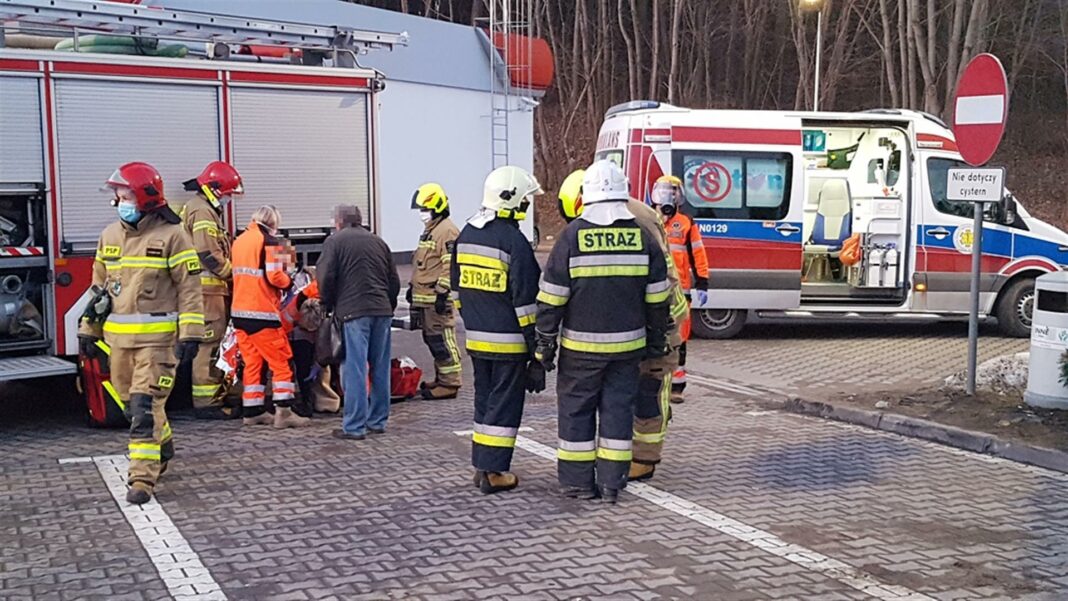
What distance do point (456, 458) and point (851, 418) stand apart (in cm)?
345

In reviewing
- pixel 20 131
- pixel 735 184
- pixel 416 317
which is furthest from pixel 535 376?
pixel 735 184

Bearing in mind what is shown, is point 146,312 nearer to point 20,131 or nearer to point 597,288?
point 20,131

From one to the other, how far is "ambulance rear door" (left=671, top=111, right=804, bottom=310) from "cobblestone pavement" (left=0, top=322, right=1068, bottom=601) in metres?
4.35

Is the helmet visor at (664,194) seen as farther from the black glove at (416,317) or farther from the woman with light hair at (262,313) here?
the woman with light hair at (262,313)

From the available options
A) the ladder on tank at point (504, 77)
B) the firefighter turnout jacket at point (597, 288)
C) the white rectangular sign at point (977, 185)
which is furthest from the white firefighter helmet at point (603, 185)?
the ladder on tank at point (504, 77)

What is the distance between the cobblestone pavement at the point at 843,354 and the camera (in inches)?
407

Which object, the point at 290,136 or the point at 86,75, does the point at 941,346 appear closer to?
the point at 290,136

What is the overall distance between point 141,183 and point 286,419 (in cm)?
271

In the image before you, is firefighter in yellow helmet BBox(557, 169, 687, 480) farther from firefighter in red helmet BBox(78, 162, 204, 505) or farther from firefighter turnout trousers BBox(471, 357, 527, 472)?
firefighter in red helmet BBox(78, 162, 204, 505)

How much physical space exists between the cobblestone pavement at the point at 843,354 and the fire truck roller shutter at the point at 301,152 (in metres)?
4.16

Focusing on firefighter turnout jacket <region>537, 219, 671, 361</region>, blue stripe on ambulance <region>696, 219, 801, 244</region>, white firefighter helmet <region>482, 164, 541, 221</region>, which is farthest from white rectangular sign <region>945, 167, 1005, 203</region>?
white firefighter helmet <region>482, 164, 541, 221</region>

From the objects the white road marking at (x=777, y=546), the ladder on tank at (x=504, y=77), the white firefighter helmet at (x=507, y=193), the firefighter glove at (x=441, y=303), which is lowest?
the white road marking at (x=777, y=546)

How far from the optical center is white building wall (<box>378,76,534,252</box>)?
21516 mm

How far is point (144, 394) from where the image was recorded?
622 cm
